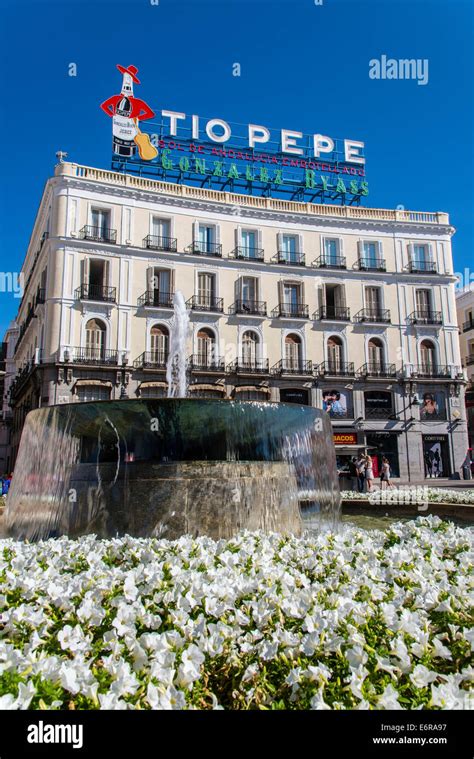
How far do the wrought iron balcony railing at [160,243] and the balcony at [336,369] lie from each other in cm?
1093

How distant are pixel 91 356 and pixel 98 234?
699 cm

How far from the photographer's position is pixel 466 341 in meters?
44.3

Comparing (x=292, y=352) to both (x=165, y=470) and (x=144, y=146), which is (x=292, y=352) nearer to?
(x=144, y=146)

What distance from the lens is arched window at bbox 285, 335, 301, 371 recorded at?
31719 millimetres

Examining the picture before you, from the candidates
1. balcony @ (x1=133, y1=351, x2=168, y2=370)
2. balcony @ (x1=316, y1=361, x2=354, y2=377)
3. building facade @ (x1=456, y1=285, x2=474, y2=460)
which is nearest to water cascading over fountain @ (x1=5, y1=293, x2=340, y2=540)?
balcony @ (x1=133, y1=351, x2=168, y2=370)

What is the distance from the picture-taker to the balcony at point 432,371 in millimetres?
33094

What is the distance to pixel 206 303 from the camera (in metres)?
31.2

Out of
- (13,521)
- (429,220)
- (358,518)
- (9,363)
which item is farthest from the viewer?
(9,363)

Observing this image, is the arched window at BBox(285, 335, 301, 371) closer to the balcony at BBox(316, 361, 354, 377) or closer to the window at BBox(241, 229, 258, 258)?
the balcony at BBox(316, 361, 354, 377)

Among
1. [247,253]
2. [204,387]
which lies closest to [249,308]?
[247,253]

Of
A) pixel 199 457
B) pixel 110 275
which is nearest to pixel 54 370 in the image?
pixel 110 275

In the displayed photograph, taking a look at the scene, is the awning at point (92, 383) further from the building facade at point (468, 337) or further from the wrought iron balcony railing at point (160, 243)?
the building facade at point (468, 337)

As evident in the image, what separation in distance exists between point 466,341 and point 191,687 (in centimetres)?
4668
